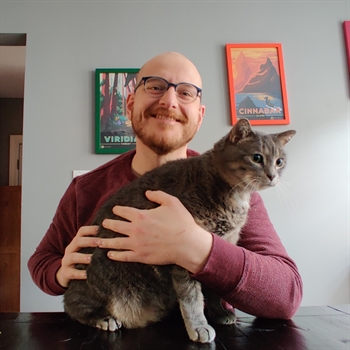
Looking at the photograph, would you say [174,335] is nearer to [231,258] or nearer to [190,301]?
[190,301]

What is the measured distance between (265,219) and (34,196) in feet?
4.55

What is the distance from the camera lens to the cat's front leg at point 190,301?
0.73m

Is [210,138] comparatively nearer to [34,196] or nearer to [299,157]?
[299,157]

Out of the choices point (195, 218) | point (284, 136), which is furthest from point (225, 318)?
point (284, 136)

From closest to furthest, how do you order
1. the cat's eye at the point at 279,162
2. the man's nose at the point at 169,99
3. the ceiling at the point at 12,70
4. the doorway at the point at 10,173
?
the cat's eye at the point at 279,162, the man's nose at the point at 169,99, the ceiling at the point at 12,70, the doorway at the point at 10,173

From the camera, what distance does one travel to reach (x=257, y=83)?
196 centimetres

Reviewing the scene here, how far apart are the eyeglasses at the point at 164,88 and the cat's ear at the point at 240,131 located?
0.29 metres

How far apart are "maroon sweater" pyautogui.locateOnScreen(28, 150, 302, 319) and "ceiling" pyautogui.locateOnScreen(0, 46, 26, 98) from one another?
2.33m

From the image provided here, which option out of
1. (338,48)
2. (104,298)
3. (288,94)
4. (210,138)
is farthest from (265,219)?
(338,48)

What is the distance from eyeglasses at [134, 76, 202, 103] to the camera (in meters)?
1.07

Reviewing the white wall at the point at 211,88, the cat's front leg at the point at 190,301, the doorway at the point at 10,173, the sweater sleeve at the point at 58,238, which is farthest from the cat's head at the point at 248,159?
the doorway at the point at 10,173

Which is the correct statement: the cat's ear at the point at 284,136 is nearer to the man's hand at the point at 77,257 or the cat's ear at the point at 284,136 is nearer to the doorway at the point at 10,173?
the man's hand at the point at 77,257

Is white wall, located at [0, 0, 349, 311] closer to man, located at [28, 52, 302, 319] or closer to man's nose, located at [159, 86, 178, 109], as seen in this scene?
man, located at [28, 52, 302, 319]

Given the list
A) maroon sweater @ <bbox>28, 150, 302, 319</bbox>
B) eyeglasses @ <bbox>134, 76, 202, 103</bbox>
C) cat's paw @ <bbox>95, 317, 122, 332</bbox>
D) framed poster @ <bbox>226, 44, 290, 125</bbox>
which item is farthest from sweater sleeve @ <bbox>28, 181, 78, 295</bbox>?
framed poster @ <bbox>226, 44, 290, 125</bbox>
